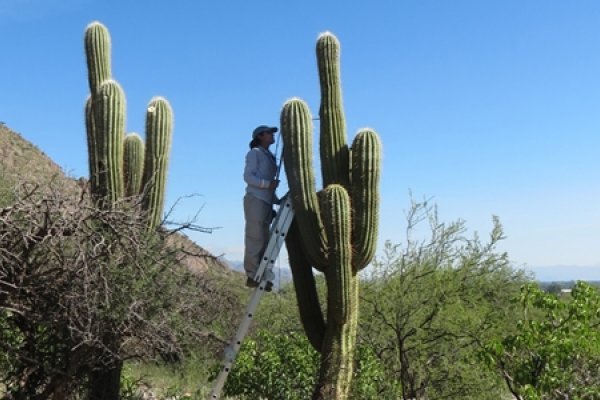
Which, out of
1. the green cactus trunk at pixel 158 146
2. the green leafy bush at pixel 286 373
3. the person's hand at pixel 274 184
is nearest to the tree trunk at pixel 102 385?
the green leafy bush at pixel 286 373

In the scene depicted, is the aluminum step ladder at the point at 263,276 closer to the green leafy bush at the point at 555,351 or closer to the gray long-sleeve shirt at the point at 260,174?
the gray long-sleeve shirt at the point at 260,174

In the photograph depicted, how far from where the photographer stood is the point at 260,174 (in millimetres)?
7344

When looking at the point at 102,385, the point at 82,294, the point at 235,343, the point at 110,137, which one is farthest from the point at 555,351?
the point at 110,137

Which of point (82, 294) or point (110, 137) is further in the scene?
point (110, 137)

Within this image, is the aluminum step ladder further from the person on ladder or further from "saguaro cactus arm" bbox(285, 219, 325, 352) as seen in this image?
"saguaro cactus arm" bbox(285, 219, 325, 352)

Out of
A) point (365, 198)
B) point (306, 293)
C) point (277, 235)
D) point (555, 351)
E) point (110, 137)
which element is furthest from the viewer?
point (306, 293)

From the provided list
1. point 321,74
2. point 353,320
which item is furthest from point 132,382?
point 321,74

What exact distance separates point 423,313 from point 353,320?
2.48 metres

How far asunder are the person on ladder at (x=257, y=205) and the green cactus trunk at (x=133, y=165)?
4.35ft

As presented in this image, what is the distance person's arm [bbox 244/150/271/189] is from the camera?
7227mm

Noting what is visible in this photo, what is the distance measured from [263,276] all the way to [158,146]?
1.94 meters

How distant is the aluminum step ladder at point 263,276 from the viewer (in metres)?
7.01

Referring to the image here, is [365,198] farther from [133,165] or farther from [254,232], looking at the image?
[133,165]

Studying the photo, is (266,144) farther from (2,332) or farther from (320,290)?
(320,290)
